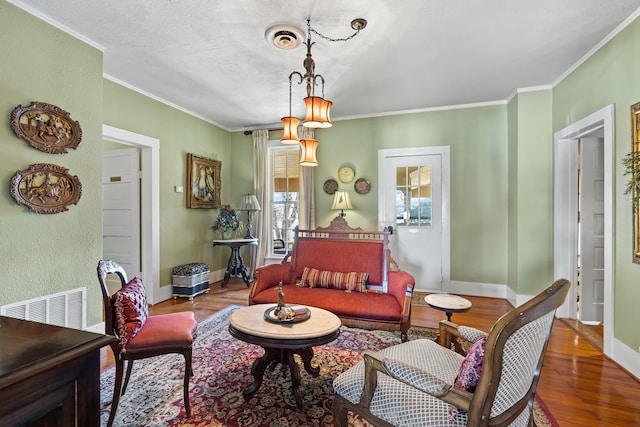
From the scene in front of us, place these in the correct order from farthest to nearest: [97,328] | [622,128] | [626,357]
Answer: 1. [97,328]
2. [622,128]
3. [626,357]

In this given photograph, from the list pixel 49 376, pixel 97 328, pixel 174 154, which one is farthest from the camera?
pixel 174 154

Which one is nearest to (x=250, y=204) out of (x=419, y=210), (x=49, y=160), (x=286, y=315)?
(x=419, y=210)

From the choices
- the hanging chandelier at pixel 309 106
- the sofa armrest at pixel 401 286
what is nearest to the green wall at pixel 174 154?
the hanging chandelier at pixel 309 106

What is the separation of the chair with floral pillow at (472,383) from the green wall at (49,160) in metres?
2.63

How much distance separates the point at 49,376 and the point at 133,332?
1178 millimetres

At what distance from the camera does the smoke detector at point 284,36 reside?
2652 millimetres

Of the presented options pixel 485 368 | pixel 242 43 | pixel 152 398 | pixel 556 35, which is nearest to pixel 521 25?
pixel 556 35

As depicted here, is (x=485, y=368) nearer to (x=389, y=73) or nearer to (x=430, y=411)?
(x=430, y=411)

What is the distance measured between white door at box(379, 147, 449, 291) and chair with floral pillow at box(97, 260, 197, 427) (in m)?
3.64

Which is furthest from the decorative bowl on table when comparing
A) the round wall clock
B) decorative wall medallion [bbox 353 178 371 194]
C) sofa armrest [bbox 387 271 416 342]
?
the round wall clock

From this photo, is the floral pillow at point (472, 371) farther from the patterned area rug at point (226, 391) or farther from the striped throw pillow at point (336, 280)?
the striped throw pillow at point (336, 280)

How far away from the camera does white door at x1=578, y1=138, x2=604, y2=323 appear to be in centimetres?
352

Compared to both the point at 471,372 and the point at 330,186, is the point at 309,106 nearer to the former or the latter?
the point at 471,372

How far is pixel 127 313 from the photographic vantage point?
6.24ft
